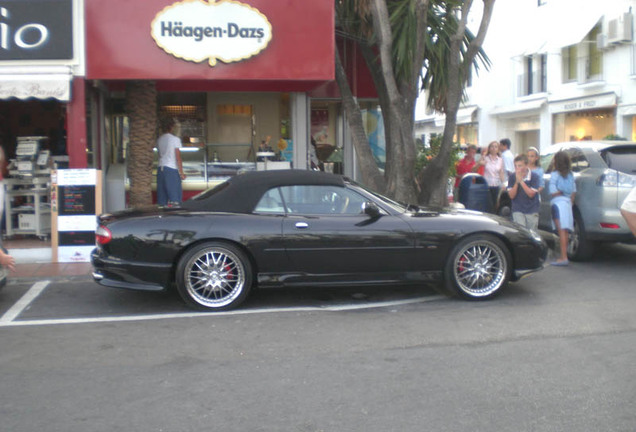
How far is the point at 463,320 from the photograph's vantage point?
21.0 feet

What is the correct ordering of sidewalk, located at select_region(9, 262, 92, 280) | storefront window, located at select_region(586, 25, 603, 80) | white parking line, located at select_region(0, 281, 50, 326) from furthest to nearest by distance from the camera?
1. storefront window, located at select_region(586, 25, 603, 80)
2. sidewalk, located at select_region(9, 262, 92, 280)
3. white parking line, located at select_region(0, 281, 50, 326)

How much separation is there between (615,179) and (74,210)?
23.6ft

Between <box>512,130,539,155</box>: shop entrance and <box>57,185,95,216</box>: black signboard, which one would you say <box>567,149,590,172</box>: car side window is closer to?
<box>57,185,95,216</box>: black signboard

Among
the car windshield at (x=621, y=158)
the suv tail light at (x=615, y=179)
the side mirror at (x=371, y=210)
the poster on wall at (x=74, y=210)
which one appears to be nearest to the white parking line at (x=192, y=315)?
the side mirror at (x=371, y=210)

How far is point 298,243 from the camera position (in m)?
6.81

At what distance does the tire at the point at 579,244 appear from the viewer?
9.30 meters

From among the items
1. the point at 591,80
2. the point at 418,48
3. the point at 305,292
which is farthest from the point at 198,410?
the point at 591,80

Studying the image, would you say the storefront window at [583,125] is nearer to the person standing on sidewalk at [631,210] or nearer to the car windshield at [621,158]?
the car windshield at [621,158]

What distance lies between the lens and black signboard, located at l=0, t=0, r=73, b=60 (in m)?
9.50

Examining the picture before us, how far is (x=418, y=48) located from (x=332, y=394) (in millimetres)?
6904

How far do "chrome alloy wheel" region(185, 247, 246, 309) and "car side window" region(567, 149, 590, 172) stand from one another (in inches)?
213

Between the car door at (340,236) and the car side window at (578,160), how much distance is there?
3904 mm

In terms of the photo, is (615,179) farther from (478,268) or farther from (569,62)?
(569,62)

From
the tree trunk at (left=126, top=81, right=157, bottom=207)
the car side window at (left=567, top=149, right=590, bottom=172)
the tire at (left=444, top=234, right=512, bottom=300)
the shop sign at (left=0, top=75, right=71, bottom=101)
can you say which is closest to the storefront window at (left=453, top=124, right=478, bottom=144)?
the car side window at (left=567, top=149, right=590, bottom=172)
